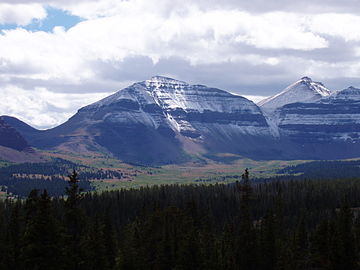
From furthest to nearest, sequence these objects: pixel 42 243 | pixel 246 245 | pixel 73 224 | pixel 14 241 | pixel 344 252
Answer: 1. pixel 246 245
2. pixel 14 241
3. pixel 344 252
4. pixel 73 224
5. pixel 42 243

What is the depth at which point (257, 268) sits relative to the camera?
144 meters

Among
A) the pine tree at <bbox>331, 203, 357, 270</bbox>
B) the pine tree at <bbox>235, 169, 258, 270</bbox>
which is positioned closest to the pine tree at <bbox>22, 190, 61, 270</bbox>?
the pine tree at <bbox>331, 203, 357, 270</bbox>

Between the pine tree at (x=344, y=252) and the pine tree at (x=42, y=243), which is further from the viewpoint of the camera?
the pine tree at (x=344, y=252)

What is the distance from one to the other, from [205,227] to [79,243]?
84121mm

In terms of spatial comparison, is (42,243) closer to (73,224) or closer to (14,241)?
(73,224)

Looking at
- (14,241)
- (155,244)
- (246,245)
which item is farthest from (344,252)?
(14,241)

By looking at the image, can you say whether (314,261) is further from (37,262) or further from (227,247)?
(37,262)

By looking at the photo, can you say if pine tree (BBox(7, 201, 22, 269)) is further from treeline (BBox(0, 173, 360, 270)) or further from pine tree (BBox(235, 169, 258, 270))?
pine tree (BBox(235, 169, 258, 270))

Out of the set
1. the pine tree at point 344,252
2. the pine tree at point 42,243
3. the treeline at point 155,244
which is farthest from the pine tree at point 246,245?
the pine tree at point 42,243

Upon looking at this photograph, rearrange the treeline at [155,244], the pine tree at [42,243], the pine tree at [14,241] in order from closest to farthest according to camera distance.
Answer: the pine tree at [42,243] → the treeline at [155,244] → the pine tree at [14,241]

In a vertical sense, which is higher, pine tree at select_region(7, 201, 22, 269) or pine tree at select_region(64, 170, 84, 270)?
pine tree at select_region(64, 170, 84, 270)

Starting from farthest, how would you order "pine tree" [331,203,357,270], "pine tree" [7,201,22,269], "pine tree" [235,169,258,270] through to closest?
"pine tree" [235,169,258,270] → "pine tree" [331,203,357,270] → "pine tree" [7,201,22,269]

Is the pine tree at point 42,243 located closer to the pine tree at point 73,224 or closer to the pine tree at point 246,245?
the pine tree at point 73,224

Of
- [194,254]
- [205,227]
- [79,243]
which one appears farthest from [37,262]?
[205,227]
